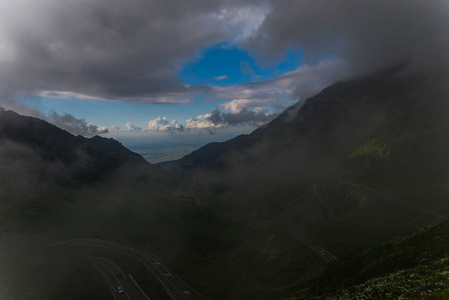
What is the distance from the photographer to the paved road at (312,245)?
137175 millimetres

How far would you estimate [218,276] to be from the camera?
158875 mm

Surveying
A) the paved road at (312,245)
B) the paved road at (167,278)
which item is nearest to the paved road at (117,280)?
the paved road at (167,278)

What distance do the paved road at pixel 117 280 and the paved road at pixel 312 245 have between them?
97735 millimetres

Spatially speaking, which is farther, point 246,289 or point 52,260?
point 52,260

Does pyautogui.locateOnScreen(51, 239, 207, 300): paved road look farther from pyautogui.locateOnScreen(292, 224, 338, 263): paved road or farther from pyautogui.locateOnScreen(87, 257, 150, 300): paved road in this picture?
pyautogui.locateOnScreen(292, 224, 338, 263): paved road

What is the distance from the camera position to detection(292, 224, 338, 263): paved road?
137175 millimetres

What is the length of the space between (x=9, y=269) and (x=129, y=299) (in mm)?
95436

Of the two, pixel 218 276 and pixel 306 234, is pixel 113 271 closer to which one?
pixel 218 276

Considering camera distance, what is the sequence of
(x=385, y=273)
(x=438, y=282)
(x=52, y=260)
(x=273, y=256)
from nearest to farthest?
1. (x=438, y=282)
2. (x=385, y=273)
3. (x=273, y=256)
4. (x=52, y=260)

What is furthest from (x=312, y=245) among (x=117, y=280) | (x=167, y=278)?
(x=117, y=280)

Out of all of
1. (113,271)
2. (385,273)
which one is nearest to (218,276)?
(113,271)

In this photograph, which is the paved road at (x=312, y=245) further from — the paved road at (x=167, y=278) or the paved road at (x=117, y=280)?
the paved road at (x=117, y=280)

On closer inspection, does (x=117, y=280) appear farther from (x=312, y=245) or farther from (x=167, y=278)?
(x=312, y=245)

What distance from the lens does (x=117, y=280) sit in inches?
5876
